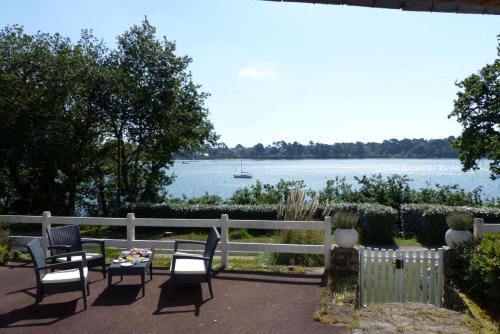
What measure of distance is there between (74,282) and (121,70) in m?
12.0

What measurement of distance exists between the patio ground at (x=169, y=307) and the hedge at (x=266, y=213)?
5.15 m

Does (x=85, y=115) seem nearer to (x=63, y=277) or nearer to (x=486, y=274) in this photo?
(x=63, y=277)

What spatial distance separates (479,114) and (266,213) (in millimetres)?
12132

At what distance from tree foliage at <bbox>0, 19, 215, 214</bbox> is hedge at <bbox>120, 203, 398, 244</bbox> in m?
2.96

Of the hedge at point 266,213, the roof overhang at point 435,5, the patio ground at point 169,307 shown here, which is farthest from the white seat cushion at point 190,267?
the hedge at point 266,213

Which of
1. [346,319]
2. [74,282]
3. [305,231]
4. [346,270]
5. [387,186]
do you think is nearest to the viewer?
[346,319]

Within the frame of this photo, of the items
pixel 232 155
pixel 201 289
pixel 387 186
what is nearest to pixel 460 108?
pixel 387 186

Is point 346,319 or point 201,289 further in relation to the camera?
point 201,289

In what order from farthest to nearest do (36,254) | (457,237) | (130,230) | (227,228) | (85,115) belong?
(85,115), (130,230), (227,228), (457,237), (36,254)

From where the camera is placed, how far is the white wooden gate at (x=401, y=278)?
685 cm

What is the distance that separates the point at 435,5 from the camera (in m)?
2.98

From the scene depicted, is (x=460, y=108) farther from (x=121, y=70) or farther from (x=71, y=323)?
(x=71, y=323)

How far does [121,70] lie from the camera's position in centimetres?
1636

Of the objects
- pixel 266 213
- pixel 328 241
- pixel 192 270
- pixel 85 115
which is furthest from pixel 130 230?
pixel 85 115
